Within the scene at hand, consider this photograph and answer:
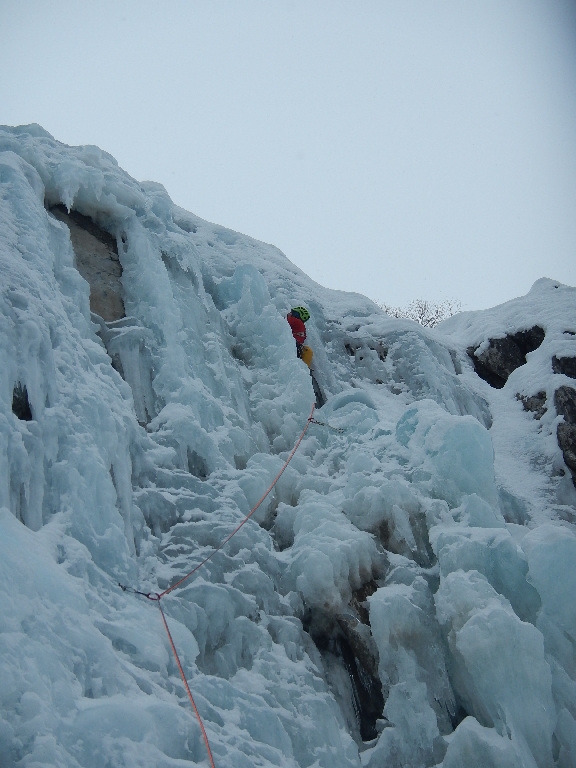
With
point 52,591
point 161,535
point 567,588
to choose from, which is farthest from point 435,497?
point 52,591

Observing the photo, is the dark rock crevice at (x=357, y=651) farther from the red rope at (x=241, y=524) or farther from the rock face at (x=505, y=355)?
the rock face at (x=505, y=355)

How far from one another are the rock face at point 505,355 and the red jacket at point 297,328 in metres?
6.01

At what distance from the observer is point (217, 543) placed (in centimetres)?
618

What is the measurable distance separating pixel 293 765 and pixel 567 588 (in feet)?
10.2

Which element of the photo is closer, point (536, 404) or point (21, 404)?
point (21, 404)

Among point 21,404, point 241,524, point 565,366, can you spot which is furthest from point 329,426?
point 565,366

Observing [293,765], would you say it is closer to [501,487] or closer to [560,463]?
[501,487]

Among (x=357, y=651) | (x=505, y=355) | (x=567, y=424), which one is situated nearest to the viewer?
(x=357, y=651)

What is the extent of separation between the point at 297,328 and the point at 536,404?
5.52 m

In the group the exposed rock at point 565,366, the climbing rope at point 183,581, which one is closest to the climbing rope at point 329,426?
the climbing rope at point 183,581

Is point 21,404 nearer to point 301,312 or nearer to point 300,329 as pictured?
point 300,329

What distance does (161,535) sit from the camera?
235 inches

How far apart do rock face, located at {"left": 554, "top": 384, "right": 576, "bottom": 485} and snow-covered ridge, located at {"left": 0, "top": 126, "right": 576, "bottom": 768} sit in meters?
1.97

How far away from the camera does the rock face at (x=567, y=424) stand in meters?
11.4
